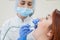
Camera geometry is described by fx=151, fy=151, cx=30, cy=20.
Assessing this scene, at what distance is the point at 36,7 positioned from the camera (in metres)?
2.25

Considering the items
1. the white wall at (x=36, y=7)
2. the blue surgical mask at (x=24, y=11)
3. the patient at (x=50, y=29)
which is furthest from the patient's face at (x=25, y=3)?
the patient at (x=50, y=29)

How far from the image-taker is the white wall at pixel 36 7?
7.39 ft

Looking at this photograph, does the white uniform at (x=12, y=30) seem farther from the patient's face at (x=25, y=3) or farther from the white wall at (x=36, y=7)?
the white wall at (x=36, y=7)

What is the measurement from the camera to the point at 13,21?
64.1 inches

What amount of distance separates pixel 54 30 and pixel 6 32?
→ 30.5 inches

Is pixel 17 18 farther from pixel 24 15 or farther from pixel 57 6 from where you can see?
pixel 57 6

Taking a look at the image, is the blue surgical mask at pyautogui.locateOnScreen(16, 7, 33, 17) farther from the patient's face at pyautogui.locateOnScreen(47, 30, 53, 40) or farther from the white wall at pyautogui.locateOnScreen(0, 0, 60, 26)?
the patient's face at pyautogui.locateOnScreen(47, 30, 53, 40)

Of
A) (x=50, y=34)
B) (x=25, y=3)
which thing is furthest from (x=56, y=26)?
(x=25, y=3)

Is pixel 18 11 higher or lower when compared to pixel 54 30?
lower

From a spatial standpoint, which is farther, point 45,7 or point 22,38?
point 45,7

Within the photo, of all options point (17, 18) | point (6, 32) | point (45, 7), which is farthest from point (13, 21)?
point (45, 7)

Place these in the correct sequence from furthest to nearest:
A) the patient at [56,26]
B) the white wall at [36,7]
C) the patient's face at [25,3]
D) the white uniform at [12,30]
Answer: the white wall at [36,7] < the patient's face at [25,3] < the white uniform at [12,30] < the patient at [56,26]

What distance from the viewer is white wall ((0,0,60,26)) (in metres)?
2.25

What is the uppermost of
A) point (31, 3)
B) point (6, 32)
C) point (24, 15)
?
point (31, 3)
